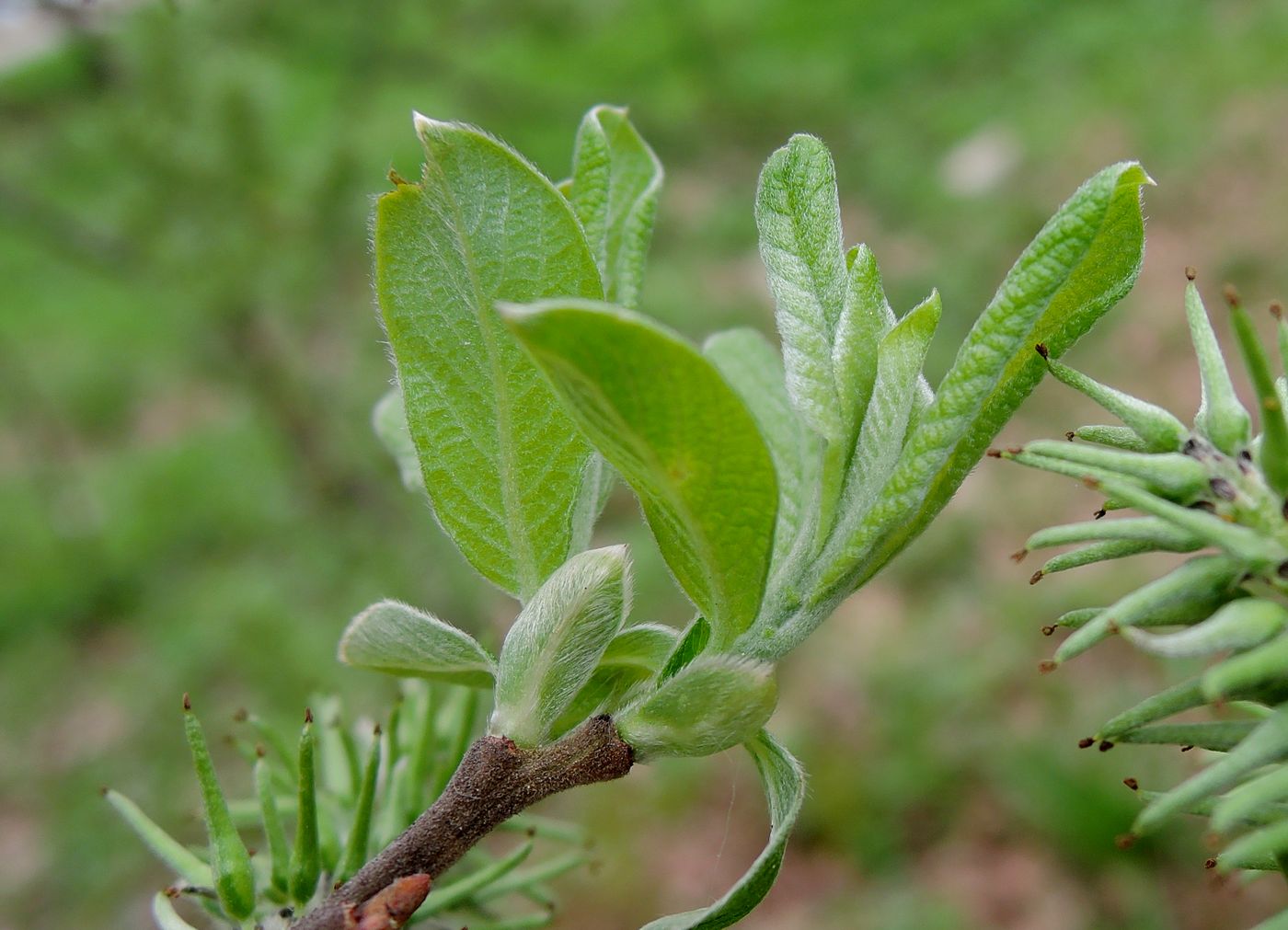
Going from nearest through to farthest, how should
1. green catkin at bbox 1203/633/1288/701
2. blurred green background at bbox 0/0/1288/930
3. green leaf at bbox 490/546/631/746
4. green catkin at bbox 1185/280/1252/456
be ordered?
green catkin at bbox 1203/633/1288/701 < green catkin at bbox 1185/280/1252/456 < green leaf at bbox 490/546/631/746 < blurred green background at bbox 0/0/1288/930

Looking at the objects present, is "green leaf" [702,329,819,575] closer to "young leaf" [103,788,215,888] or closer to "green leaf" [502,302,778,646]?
"green leaf" [502,302,778,646]

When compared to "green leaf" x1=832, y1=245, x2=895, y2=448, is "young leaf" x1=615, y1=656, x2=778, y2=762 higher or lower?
lower

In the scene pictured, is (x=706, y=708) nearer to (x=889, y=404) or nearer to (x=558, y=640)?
(x=558, y=640)

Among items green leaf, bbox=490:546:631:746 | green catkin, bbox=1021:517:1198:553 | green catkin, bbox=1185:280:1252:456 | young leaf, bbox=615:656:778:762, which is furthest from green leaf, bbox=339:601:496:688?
green catkin, bbox=1185:280:1252:456

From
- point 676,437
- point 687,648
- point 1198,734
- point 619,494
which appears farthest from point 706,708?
point 619,494

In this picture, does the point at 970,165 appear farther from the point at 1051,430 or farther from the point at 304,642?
the point at 304,642

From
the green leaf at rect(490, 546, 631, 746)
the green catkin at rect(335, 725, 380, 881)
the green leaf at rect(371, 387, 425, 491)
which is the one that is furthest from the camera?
the green leaf at rect(371, 387, 425, 491)
